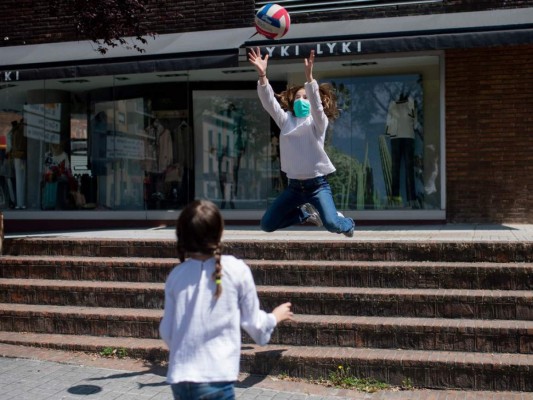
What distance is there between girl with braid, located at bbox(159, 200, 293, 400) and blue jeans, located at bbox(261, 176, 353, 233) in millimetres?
3156

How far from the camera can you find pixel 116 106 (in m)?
13.8

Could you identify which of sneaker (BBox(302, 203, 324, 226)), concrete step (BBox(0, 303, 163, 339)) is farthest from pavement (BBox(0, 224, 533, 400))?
sneaker (BBox(302, 203, 324, 226))

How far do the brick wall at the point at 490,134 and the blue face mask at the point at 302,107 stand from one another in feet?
19.6

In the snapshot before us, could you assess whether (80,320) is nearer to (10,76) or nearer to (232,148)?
(10,76)

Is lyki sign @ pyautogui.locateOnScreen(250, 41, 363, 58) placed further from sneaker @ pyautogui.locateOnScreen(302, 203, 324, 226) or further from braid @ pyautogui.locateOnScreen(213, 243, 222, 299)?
braid @ pyautogui.locateOnScreen(213, 243, 222, 299)

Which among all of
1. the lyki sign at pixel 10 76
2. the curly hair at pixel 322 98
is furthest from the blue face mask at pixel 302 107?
the lyki sign at pixel 10 76

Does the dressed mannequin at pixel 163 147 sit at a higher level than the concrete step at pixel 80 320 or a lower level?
higher

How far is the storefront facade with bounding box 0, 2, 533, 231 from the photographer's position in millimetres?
11117

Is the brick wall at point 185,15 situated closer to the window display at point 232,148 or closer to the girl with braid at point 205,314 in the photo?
the window display at point 232,148

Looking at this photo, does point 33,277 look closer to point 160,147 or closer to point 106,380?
point 106,380

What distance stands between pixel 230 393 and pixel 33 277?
19.3 ft

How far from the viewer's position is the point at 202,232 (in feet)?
10.8

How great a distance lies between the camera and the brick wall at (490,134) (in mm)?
11148

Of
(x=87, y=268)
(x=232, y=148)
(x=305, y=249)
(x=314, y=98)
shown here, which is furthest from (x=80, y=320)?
(x=232, y=148)
